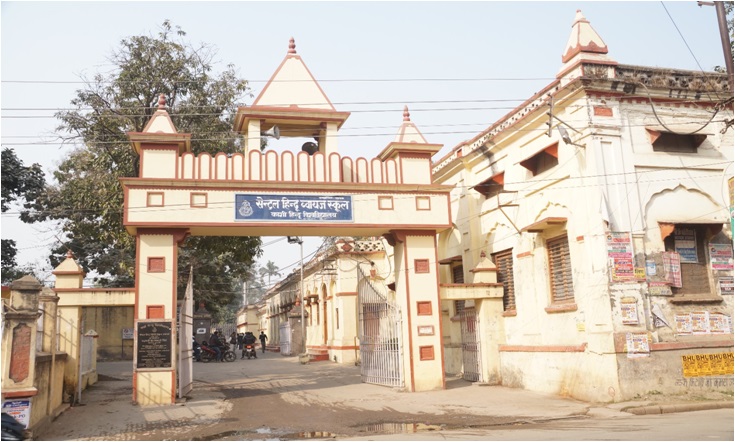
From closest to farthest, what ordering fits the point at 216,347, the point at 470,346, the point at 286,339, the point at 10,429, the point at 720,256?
the point at 10,429 → the point at 720,256 → the point at 470,346 → the point at 216,347 → the point at 286,339

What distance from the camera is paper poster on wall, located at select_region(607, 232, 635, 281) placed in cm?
1243

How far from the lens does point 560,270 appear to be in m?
14.1

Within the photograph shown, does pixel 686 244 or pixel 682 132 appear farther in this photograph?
pixel 682 132

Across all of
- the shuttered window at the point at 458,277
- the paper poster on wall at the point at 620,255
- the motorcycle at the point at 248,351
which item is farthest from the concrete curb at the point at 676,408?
the motorcycle at the point at 248,351

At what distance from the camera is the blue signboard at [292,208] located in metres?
14.4

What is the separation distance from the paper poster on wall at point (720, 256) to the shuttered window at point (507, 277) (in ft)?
15.1

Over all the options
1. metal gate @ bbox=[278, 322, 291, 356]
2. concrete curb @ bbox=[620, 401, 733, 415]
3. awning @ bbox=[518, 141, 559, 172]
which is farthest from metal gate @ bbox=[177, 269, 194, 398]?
metal gate @ bbox=[278, 322, 291, 356]

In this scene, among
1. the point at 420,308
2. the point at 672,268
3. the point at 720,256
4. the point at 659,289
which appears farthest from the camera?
the point at 420,308

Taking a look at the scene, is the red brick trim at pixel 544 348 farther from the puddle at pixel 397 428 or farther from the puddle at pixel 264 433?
the puddle at pixel 264 433

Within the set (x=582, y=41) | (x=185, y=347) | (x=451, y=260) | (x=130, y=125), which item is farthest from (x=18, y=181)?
(x=582, y=41)

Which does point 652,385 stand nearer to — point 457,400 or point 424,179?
point 457,400

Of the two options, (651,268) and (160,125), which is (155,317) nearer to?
(160,125)

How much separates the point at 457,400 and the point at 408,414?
2047mm

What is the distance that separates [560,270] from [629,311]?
2072 millimetres
